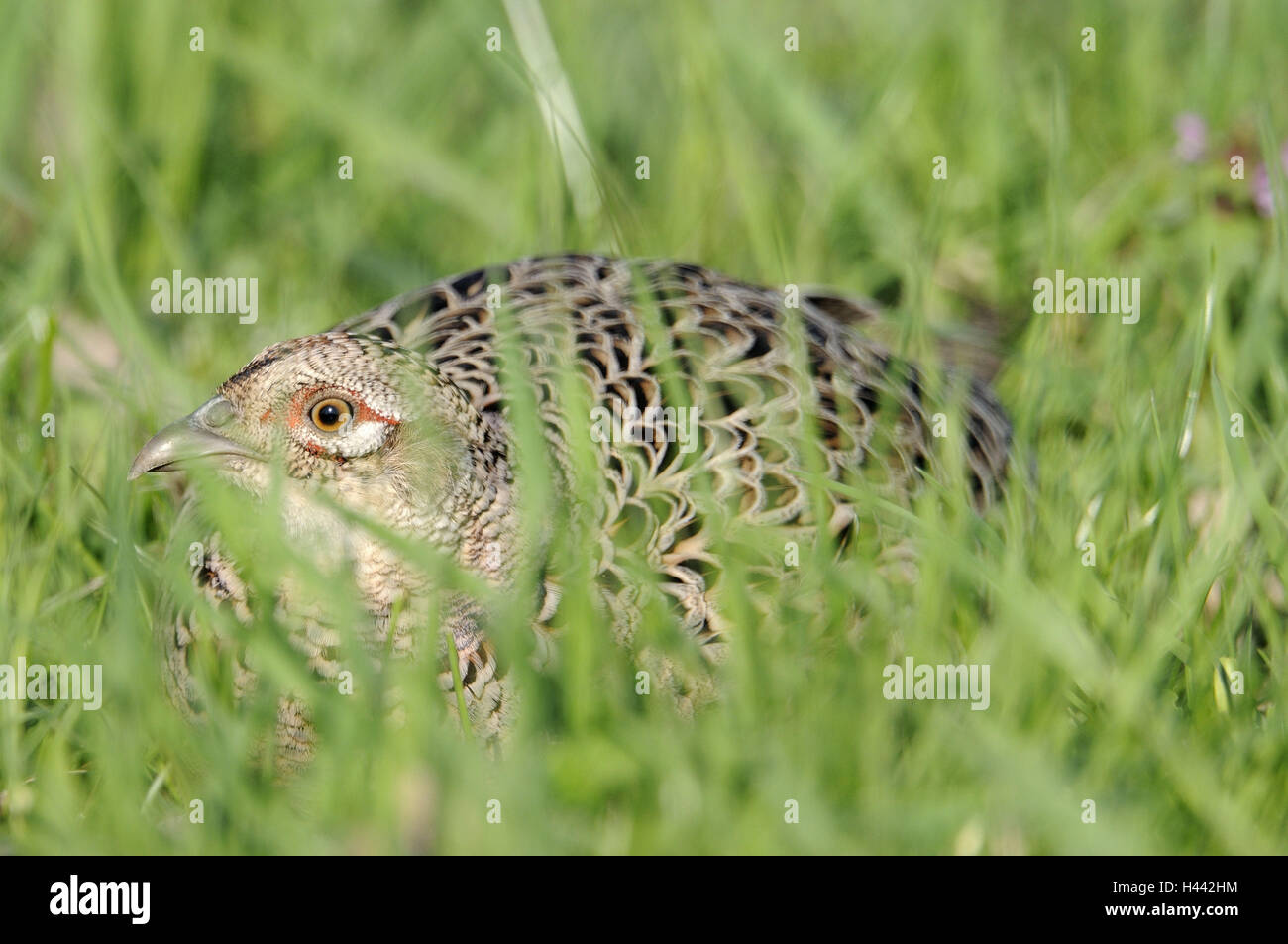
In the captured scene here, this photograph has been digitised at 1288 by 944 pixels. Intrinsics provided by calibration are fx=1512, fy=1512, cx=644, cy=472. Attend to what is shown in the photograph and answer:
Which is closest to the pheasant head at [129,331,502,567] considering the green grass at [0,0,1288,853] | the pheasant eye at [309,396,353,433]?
the pheasant eye at [309,396,353,433]

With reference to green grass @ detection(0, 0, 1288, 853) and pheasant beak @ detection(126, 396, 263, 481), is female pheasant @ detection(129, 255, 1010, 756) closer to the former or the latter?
pheasant beak @ detection(126, 396, 263, 481)

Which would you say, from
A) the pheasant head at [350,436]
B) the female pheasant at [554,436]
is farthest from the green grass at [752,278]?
the pheasant head at [350,436]

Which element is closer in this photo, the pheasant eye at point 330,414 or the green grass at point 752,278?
the green grass at point 752,278

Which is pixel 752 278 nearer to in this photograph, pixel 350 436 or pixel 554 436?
pixel 554 436

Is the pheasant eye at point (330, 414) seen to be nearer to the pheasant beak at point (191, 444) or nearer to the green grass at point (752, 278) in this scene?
the pheasant beak at point (191, 444)

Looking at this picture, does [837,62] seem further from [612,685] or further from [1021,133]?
[612,685]

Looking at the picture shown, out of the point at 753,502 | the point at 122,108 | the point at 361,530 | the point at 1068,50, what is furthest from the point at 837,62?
the point at 361,530

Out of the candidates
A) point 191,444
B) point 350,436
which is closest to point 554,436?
point 350,436
